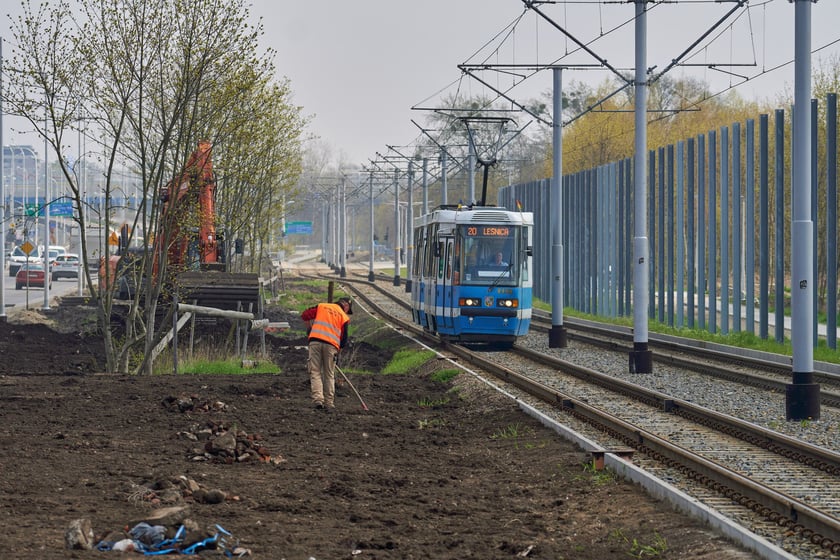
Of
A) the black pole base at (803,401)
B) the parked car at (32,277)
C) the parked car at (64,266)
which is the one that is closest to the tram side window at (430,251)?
the black pole base at (803,401)

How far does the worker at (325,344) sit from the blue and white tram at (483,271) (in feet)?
35.2

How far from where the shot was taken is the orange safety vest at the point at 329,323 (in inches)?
688

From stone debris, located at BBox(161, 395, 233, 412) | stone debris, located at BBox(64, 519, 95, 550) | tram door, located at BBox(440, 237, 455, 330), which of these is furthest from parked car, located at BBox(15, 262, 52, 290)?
stone debris, located at BBox(64, 519, 95, 550)

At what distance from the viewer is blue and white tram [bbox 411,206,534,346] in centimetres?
2820

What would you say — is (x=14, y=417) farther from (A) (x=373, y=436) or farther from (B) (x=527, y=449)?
(B) (x=527, y=449)

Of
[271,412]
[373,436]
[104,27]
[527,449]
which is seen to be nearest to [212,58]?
[104,27]

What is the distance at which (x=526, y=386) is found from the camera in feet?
65.6

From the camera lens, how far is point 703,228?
118 ft

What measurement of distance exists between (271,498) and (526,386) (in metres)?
9.98

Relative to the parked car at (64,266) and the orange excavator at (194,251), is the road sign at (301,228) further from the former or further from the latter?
the orange excavator at (194,251)

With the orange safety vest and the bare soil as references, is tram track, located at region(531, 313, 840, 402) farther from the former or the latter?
the orange safety vest

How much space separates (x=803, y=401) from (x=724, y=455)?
11.4ft

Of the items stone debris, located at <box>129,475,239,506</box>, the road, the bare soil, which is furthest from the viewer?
the road

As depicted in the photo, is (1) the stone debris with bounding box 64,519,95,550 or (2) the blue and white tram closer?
(1) the stone debris with bounding box 64,519,95,550
